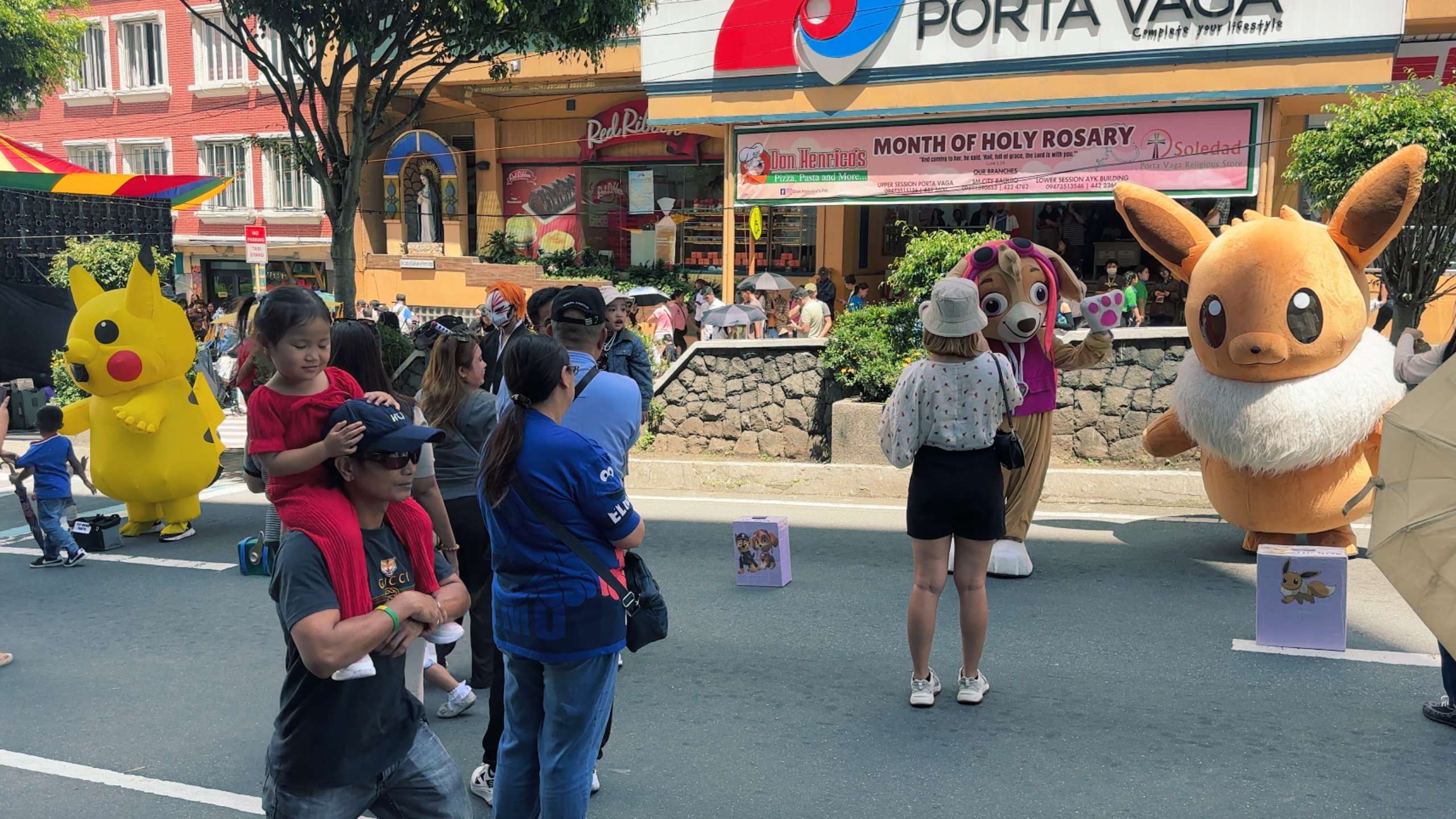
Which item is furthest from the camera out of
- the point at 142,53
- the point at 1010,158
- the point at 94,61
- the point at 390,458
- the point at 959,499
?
the point at 94,61

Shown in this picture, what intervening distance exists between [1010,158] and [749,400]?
745cm

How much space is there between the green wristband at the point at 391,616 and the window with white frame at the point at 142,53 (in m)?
31.4

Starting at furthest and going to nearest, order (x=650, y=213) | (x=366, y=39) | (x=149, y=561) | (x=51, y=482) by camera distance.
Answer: (x=650, y=213) < (x=366, y=39) < (x=149, y=561) < (x=51, y=482)

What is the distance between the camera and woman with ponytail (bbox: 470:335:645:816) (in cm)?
342

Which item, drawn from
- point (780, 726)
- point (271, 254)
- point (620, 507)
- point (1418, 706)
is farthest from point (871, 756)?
point (271, 254)

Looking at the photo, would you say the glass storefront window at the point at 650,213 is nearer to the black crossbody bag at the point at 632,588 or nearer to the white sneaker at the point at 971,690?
the white sneaker at the point at 971,690

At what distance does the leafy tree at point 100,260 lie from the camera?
60.1 ft

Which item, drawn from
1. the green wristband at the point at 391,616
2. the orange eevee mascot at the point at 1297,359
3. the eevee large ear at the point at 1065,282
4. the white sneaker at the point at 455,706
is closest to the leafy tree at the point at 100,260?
the white sneaker at the point at 455,706

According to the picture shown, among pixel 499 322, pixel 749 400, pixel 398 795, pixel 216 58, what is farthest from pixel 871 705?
pixel 216 58

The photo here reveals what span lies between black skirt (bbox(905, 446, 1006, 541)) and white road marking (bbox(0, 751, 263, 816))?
9.43ft

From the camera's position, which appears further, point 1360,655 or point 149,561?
point 149,561

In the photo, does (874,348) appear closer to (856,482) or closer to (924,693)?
(856,482)

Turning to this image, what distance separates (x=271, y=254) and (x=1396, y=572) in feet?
94.0

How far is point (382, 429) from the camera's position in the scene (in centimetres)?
296
